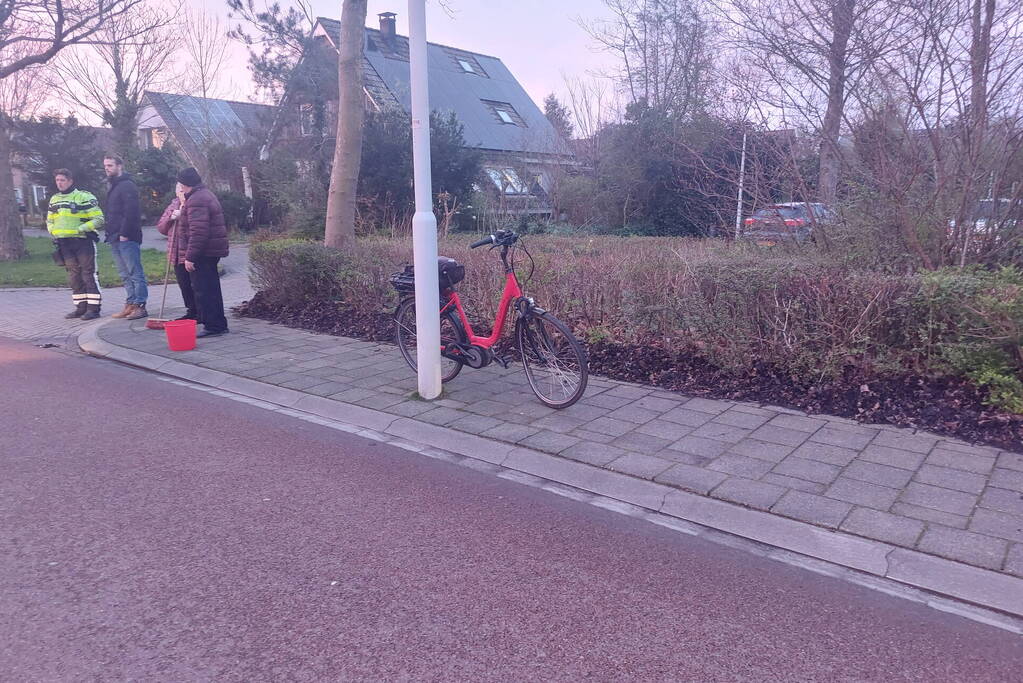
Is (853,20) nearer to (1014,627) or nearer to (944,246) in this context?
(944,246)

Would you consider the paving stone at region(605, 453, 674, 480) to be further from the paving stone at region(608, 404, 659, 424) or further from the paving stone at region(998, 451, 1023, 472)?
the paving stone at region(998, 451, 1023, 472)

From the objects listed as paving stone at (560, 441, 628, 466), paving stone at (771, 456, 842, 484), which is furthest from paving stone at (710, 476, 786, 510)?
paving stone at (560, 441, 628, 466)

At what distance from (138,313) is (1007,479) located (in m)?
9.43

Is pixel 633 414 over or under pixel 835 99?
under

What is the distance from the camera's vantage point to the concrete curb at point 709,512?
135 inches

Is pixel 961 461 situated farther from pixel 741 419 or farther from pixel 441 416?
pixel 441 416

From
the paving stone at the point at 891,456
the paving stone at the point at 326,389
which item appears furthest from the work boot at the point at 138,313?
the paving stone at the point at 891,456

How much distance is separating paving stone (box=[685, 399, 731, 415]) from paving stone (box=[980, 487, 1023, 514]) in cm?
189

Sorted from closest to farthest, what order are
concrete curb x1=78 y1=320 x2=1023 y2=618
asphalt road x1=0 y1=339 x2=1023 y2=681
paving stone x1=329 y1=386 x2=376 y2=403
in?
asphalt road x1=0 y1=339 x2=1023 y2=681
concrete curb x1=78 y1=320 x2=1023 y2=618
paving stone x1=329 y1=386 x2=376 y2=403

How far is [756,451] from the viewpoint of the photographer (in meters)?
4.91

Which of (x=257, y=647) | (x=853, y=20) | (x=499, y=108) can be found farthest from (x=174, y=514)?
(x=499, y=108)

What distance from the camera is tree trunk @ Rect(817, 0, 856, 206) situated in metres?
7.88

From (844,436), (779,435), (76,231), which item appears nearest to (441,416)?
(779,435)

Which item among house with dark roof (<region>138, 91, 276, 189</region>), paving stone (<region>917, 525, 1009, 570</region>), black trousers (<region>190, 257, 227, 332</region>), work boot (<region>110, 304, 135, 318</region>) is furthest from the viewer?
house with dark roof (<region>138, 91, 276, 189</region>)
